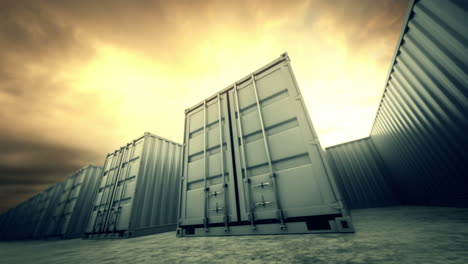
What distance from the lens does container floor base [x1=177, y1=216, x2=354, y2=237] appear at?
304cm

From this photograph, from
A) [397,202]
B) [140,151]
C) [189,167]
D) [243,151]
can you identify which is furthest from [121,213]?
[397,202]

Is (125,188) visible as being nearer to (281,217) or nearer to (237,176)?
(237,176)

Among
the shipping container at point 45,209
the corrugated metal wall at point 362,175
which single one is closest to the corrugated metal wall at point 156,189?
the corrugated metal wall at point 362,175

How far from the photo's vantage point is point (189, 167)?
5477 mm

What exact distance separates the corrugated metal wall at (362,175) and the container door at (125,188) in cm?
1075

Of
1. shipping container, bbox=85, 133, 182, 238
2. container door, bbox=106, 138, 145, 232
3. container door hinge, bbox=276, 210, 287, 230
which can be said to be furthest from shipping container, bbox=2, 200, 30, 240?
container door hinge, bbox=276, 210, 287, 230

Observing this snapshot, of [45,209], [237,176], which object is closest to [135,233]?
[237,176]

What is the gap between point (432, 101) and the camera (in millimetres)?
3990

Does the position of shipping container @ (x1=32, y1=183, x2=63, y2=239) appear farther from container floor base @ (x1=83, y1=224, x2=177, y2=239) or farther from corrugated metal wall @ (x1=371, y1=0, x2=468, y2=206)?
corrugated metal wall @ (x1=371, y1=0, x2=468, y2=206)

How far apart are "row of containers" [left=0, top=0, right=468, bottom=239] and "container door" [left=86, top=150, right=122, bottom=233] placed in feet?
0.28

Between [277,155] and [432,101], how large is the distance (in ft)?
13.3

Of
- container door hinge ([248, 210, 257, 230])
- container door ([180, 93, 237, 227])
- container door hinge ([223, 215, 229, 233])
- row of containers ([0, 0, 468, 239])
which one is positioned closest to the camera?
row of containers ([0, 0, 468, 239])

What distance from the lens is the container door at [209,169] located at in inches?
175

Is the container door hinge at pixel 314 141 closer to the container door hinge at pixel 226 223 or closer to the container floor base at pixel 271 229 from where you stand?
the container floor base at pixel 271 229
